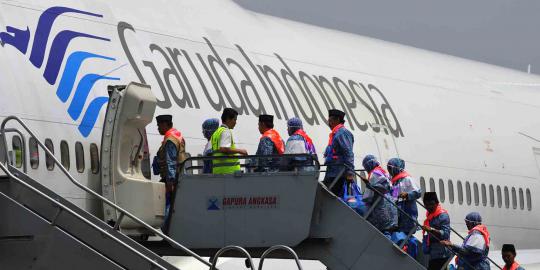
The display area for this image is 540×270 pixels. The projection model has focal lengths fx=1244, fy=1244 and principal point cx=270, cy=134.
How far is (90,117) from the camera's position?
579 inches

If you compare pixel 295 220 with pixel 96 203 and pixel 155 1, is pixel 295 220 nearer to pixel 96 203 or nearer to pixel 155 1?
pixel 96 203

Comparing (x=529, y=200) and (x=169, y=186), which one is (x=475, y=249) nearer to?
(x=169, y=186)

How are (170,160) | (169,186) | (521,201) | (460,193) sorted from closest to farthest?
(169,186)
(170,160)
(460,193)
(521,201)

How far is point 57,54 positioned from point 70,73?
0.27 metres

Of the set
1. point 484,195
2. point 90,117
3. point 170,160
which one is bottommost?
point 484,195

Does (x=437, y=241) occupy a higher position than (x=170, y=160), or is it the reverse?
(x=170, y=160)

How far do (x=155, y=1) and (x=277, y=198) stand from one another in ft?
19.2

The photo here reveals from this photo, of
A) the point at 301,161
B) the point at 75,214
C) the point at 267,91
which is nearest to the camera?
the point at 75,214

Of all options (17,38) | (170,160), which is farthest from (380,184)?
(17,38)

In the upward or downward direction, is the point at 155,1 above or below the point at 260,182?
above

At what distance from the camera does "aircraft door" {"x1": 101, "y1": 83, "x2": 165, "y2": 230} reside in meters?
13.7

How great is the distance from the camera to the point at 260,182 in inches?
491

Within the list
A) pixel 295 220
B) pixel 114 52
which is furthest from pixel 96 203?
pixel 295 220

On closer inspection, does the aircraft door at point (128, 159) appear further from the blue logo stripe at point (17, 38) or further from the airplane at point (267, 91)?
the blue logo stripe at point (17, 38)
